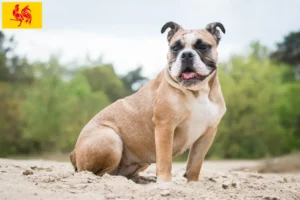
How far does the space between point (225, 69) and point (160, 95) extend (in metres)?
32.7

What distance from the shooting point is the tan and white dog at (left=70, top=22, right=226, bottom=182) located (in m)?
6.71

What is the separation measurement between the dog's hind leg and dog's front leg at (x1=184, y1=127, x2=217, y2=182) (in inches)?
45.3

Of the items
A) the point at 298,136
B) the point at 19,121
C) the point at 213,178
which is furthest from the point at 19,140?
the point at 213,178

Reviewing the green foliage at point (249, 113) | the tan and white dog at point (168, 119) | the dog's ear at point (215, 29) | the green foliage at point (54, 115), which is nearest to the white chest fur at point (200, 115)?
the tan and white dog at point (168, 119)

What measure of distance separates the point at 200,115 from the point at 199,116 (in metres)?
0.02

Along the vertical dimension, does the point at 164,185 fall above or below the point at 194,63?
below

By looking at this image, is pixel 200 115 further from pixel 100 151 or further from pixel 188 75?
pixel 100 151

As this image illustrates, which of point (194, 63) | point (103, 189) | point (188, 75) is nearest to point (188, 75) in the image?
point (188, 75)

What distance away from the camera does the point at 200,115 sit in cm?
687

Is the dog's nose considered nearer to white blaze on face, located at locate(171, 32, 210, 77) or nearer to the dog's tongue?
white blaze on face, located at locate(171, 32, 210, 77)

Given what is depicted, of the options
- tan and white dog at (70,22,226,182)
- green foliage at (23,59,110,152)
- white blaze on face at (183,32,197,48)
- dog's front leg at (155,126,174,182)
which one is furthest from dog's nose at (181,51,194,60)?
green foliage at (23,59,110,152)

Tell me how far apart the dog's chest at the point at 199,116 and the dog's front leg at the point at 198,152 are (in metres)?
0.25

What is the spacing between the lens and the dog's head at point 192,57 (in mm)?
6570

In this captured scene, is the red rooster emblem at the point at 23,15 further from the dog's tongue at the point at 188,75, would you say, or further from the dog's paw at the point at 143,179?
the dog's tongue at the point at 188,75
